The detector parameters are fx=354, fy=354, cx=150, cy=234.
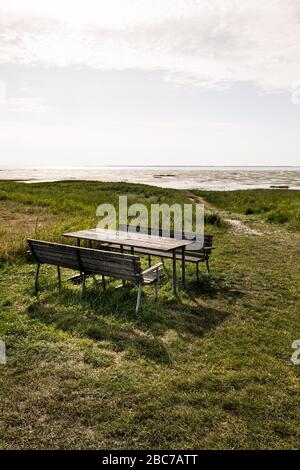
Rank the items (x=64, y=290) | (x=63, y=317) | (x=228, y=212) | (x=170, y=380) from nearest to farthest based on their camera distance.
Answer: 1. (x=170, y=380)
2. (x=63, y=317)
3. (x=64, y=290)
4. (x=228, y=212)

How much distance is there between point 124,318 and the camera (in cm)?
545

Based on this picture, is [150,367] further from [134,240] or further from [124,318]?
[134,240]

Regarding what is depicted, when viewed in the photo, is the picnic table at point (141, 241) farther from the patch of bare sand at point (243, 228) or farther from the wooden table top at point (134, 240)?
the patch of bare sand at point (243, 228)

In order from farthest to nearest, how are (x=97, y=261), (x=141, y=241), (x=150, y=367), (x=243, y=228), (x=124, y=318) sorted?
(x=243, y=228), (x=141, y=241), (x=97, y=261), (x=124, y=318), (x=150, y=367)

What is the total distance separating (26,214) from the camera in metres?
18.6

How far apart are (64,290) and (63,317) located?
1374mm

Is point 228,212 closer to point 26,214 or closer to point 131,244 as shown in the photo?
point 26,214

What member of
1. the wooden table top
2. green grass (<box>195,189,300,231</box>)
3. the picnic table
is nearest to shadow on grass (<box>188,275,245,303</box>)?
the picnic table

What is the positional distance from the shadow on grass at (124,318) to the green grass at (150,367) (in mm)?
20

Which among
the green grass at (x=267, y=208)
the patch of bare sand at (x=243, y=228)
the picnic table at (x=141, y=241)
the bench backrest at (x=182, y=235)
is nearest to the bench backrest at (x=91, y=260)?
the picnic table at (x=141, y=241)

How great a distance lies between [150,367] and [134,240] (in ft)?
11.3

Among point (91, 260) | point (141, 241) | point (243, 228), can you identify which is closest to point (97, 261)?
point (91, 260)

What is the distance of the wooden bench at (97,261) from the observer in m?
5.61
